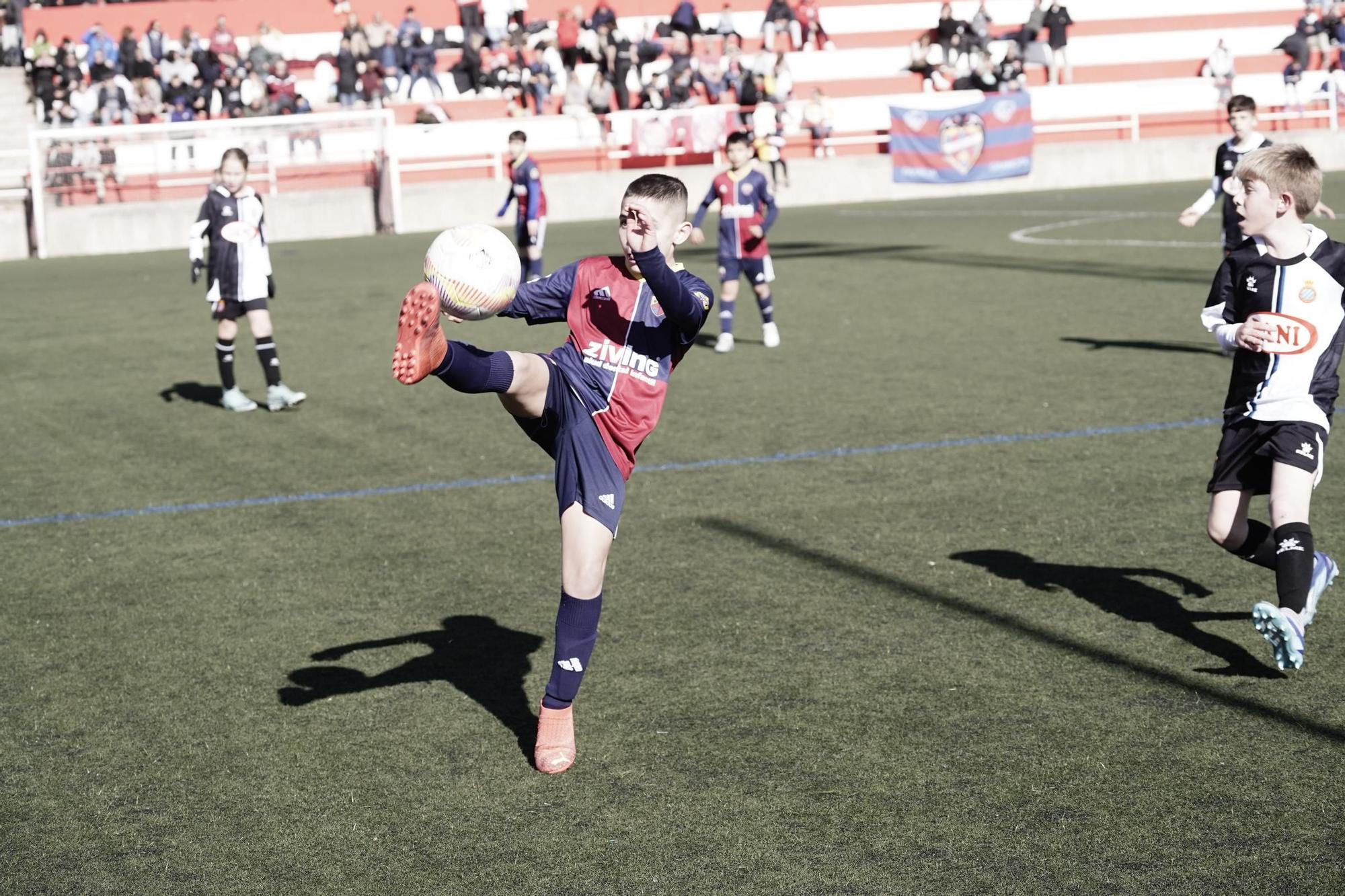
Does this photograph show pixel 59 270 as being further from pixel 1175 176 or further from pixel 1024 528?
pixel 1175 176

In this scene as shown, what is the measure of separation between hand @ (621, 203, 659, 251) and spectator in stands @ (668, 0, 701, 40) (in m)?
34.1

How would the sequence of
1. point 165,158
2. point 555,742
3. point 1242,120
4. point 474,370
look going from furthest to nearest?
point 165,158
point 1242,120
point 555,742
point 474,370

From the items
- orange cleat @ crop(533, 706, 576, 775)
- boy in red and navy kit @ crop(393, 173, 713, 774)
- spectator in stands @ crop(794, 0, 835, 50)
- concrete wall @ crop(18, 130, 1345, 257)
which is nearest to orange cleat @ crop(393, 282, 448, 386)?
boy in red and navy kit @ crop(393, 173, 713, 774)

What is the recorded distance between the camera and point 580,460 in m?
4.87

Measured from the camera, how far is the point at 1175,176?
34844mm

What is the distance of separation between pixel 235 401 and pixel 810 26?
97.0 feet

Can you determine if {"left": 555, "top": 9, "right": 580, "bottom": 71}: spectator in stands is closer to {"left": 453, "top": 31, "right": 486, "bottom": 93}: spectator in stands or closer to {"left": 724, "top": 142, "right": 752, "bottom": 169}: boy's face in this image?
{"left": 453, "top": 31, "right": 486, "bottom": 93}: spectator in stands

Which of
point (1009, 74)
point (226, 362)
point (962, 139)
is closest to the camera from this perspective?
point (226, 362)

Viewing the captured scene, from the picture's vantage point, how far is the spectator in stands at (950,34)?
37969 mm

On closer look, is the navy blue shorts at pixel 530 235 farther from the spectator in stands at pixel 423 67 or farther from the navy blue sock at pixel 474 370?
the spectator in stands at pixel 423 67

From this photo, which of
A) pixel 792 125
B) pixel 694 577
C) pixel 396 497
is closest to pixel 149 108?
pixel 792 125

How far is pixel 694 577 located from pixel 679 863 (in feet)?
9.21

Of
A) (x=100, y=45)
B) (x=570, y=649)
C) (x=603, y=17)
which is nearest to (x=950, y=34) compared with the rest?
(x=603, y=17)

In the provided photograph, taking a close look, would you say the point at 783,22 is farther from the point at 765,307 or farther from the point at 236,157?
A: the point at 236,157
